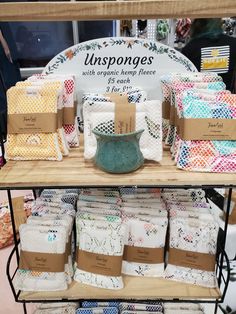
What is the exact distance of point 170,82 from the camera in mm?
1137

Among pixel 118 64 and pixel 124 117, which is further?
pixel 118 64

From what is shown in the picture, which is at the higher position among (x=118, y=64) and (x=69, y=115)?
(x=118, y=64)

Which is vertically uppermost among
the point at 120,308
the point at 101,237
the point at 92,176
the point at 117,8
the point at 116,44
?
the point at 117,8

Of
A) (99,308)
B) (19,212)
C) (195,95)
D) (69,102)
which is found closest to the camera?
(195,95)

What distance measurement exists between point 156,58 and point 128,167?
0.44 meters

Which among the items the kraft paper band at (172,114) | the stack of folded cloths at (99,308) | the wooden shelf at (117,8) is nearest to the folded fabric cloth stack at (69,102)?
the wooden shelf at (117,8)

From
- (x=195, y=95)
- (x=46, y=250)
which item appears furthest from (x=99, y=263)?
(x=195, y=95)

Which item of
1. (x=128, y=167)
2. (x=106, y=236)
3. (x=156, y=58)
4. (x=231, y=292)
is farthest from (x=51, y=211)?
(x=231, y=292)

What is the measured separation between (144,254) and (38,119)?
607 mm

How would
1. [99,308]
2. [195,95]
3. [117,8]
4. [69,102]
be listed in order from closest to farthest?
1. [117,8]
2. [195,95]
3. [69,102]
4. [99,308]

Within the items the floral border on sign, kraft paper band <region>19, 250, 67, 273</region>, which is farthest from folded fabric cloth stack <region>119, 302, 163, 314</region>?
the floral border on sign

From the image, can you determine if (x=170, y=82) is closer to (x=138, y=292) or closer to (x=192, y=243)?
(x=192, y=243)

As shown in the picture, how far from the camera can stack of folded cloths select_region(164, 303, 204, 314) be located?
1.42 m

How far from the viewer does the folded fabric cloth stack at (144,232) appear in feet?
3.75
